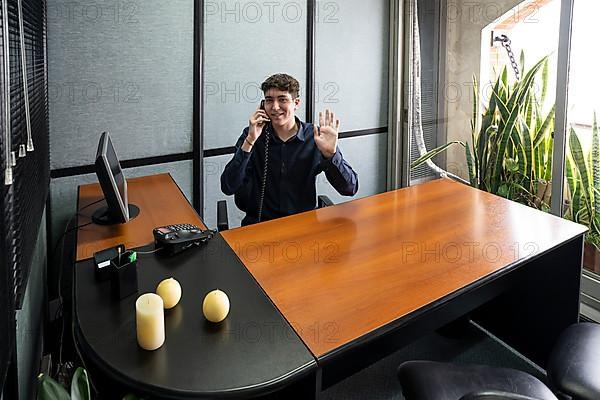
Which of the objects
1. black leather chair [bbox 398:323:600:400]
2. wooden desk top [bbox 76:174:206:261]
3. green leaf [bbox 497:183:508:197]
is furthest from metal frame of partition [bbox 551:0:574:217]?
wooden desk top [bbox 76:174:206:261]

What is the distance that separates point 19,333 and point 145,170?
1.47 metres

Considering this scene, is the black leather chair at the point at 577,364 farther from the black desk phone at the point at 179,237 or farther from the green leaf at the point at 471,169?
the green leaf at the point at 471,169

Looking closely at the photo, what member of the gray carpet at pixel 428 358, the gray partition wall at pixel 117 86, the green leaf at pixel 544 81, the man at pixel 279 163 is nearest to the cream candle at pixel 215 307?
the gray carpet at pixel 428 358

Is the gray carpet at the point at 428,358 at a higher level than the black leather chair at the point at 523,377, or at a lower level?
lower

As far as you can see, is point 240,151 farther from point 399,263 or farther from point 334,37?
point 334,37

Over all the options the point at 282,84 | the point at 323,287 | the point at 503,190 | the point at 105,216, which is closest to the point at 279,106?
the point at 282,84

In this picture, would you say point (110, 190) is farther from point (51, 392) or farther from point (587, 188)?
point (587, 188)

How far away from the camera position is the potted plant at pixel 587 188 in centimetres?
267

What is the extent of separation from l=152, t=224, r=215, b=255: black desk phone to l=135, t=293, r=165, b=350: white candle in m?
0.52

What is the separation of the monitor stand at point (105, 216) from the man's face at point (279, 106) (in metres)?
0.79

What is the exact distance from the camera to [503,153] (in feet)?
9.96

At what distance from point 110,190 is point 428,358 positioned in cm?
166

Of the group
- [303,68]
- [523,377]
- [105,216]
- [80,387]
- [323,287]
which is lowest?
[523,377]

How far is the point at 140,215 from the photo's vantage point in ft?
7.16
